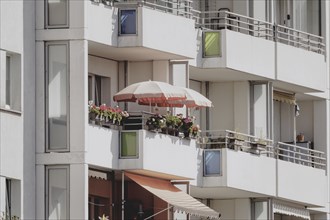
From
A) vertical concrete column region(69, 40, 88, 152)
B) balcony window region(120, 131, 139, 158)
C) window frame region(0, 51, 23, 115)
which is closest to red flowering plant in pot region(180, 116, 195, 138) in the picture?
balcony window region(120, 131, 139, 158)

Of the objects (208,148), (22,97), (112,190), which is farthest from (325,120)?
(22,97)

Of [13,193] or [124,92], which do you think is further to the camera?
[124,92]

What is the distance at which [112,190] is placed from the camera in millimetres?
67438

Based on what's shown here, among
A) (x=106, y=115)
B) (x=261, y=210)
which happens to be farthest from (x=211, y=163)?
(x=106, y=115)

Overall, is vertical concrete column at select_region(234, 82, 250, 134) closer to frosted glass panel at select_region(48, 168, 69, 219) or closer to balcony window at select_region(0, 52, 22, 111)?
frosted glass panel at select_region(48, 168, 69, 219)

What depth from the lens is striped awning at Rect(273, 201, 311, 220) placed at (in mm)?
76688

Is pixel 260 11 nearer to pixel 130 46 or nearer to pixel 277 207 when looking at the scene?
pixel 277 207

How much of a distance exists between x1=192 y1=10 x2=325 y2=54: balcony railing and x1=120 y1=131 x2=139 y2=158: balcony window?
6.48m

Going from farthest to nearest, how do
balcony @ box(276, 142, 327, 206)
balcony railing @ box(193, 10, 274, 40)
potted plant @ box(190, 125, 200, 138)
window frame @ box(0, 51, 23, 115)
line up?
1. balcony @ box(276, 142, 327, 206)
2. balcony railing @ box(193, 10, 274, 40)
3. potted plant @ box(190, 125, 200, 138)
4. window frame @ box(0, 51, 23, 115)

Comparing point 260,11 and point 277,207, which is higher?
point 260,11

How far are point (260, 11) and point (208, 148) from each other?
6401mm

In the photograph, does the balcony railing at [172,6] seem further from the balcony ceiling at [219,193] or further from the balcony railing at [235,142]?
the balcony ceiling at [219,193]

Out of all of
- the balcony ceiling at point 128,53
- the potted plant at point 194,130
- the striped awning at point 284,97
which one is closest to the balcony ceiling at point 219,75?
the striped awning at point 284,97

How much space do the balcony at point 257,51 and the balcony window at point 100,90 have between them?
441cm
